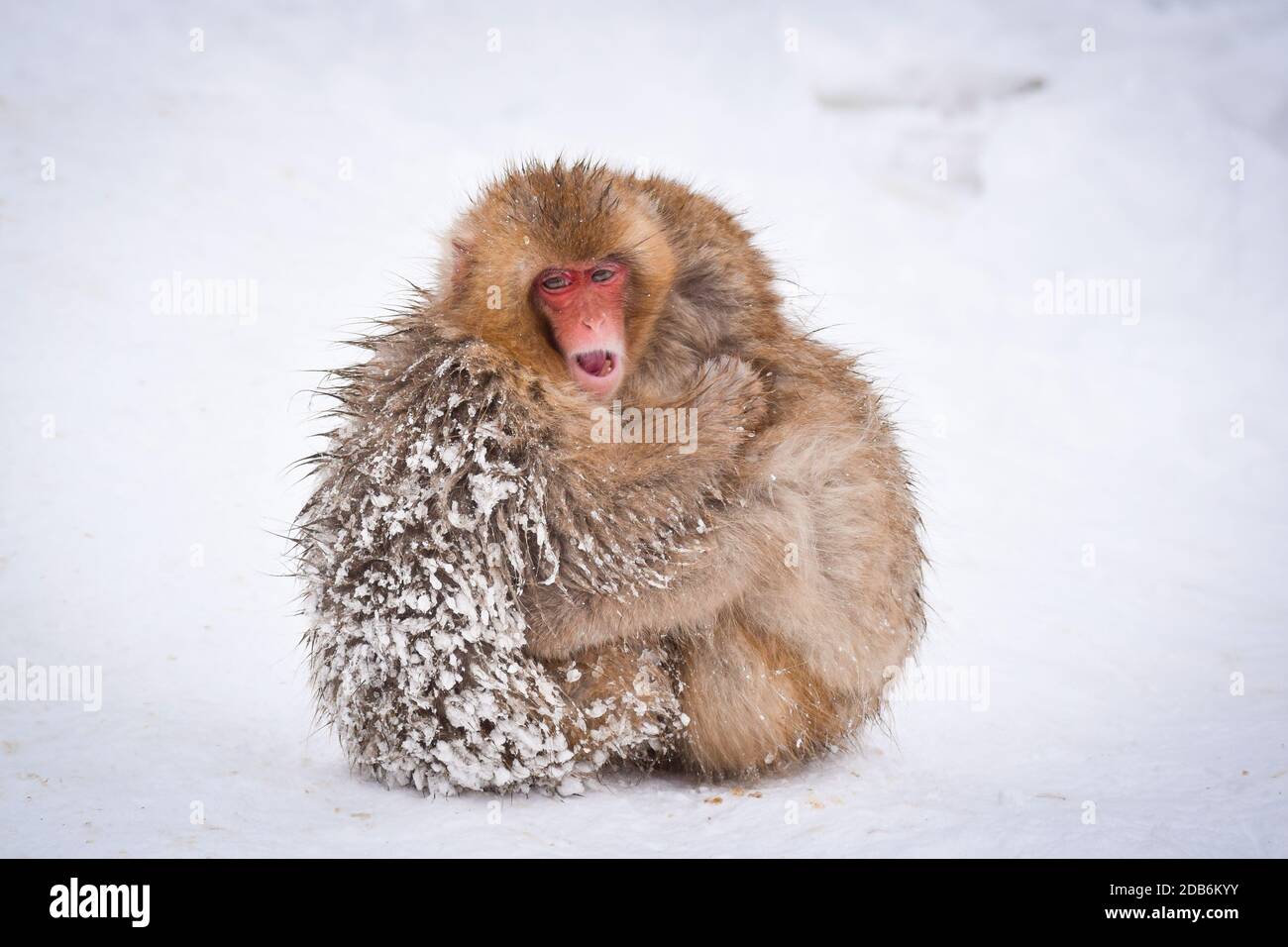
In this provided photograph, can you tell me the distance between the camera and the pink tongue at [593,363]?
3.13m

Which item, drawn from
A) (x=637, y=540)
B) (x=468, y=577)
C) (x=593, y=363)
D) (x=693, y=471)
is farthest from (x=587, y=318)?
(x=468, y=577)

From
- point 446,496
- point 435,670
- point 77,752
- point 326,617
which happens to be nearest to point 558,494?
point 446,496

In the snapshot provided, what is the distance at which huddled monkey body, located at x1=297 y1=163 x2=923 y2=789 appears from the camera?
2902 millimetres

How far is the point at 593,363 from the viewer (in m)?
3.14

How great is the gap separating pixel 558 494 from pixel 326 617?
74 cm

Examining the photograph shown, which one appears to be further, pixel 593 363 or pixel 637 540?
pixel 593 363

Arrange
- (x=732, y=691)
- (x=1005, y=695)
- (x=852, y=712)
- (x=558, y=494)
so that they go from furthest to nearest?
1. (x=1005, y=695)
2. (x=852, y=712)
3. (x=732, y=691)
4. (x=558, y=494)

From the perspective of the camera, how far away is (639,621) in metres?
2.91

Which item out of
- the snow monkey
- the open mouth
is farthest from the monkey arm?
the open mouth

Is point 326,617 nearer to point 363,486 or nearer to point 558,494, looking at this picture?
point 363,486

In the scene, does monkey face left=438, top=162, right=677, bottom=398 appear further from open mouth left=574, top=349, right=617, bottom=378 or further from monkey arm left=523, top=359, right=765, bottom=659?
monkey arm left=523, top=359, right=765, bottom=659

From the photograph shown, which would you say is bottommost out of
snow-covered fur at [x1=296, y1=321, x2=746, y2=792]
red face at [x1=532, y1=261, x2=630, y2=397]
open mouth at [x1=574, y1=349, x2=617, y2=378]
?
snow-covered fur at [x1=296, y1=321, x2=746, y2=792]

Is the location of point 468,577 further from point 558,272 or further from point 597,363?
point 558,272

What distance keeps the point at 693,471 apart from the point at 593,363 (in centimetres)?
43
